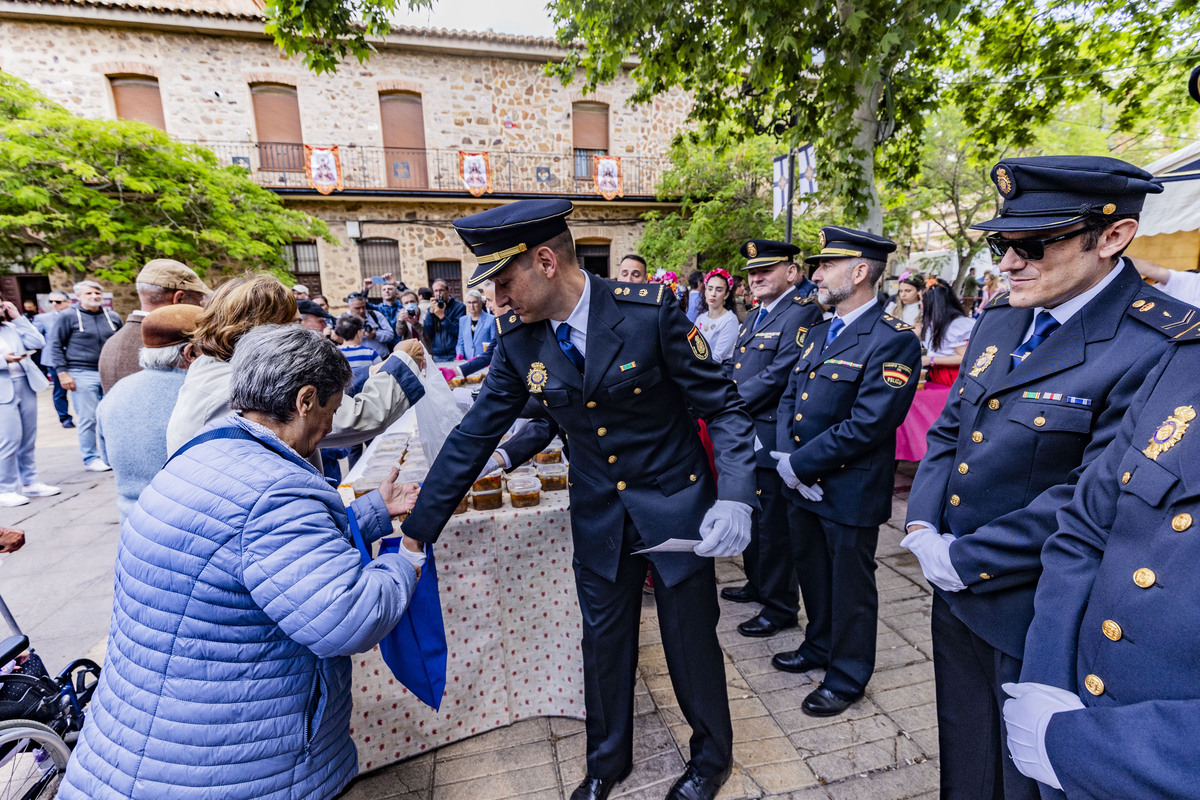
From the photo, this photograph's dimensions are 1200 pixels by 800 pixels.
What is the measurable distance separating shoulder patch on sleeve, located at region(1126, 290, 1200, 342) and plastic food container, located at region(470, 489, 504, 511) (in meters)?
2.22

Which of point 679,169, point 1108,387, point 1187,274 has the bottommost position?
point 1108,387

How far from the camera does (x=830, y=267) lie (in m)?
2.65

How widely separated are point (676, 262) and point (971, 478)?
43.0ft

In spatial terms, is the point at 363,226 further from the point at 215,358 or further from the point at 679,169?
the point at 215,358

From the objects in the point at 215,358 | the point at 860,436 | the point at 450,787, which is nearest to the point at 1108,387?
the point at 860,436

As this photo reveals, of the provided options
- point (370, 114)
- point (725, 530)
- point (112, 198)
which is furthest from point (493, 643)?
point (370, 114)

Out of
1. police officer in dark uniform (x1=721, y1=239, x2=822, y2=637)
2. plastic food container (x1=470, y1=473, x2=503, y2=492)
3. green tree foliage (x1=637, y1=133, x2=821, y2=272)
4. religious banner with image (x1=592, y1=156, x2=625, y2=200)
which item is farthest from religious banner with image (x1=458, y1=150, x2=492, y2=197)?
plastic food container (x1=470, y1=473, x2=503, y2=492)

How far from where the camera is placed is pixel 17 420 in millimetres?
5574

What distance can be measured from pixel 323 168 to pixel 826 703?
14.9 m

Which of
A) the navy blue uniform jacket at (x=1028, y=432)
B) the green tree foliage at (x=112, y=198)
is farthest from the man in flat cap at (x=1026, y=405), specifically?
the green tree foliage at (x=112, y=198)

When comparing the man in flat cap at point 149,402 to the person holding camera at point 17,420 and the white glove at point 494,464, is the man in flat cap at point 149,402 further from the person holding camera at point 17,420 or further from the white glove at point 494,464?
the person holding camera at point 17,420

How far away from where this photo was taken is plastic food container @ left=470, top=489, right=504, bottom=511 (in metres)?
2.44

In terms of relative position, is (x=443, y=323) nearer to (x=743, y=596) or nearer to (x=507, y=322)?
(x=743, y=596)

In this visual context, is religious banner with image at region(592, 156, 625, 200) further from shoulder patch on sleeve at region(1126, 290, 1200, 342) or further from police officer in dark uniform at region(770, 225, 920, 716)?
shoulder patch on sleeve at region(1126, 290, 1200, 342)
